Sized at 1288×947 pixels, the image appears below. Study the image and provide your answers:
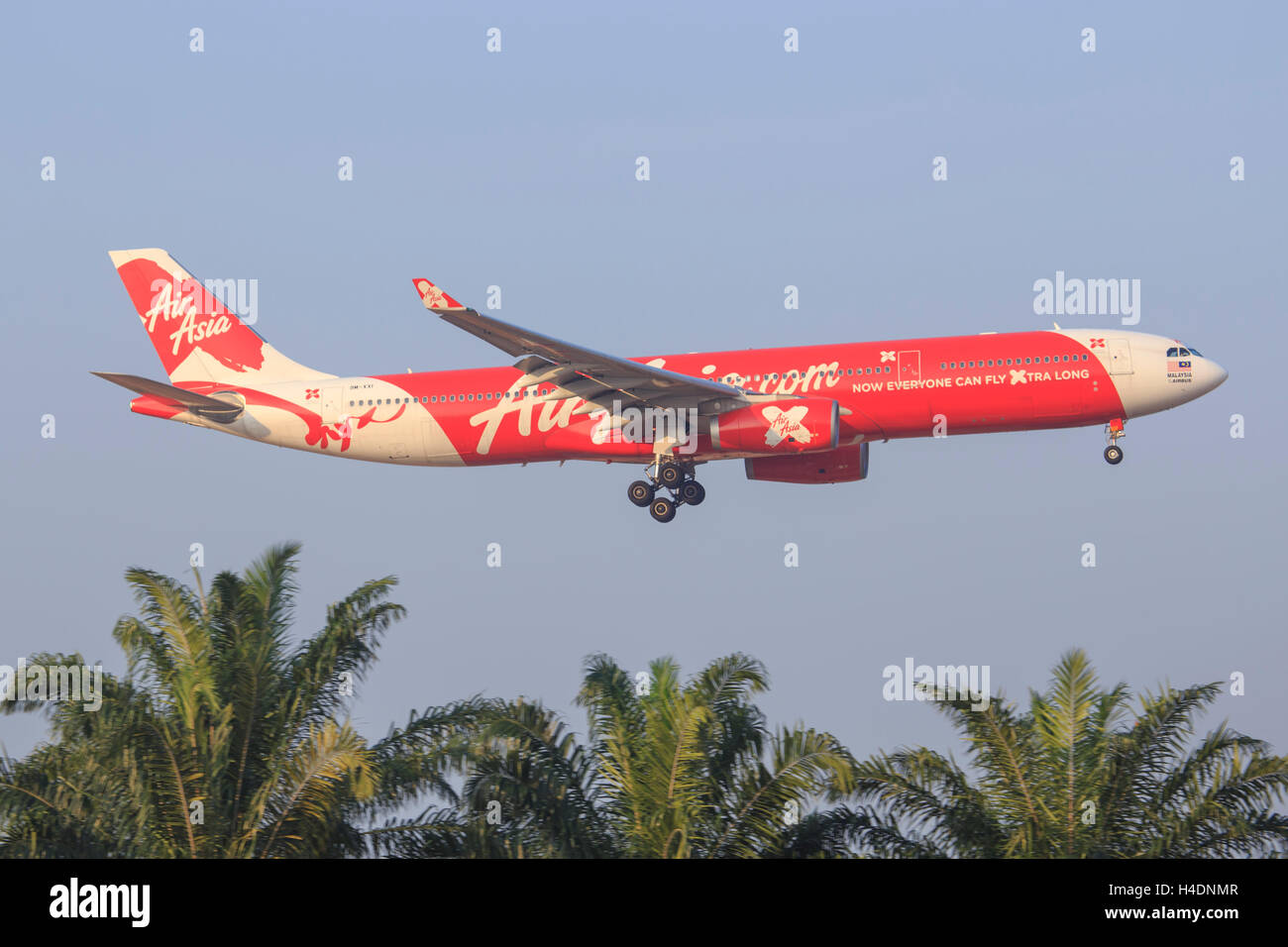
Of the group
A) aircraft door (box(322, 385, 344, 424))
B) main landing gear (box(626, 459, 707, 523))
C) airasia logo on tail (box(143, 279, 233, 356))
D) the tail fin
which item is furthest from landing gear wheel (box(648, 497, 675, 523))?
airasia logo on tail (box(143, 279, 233, 356))

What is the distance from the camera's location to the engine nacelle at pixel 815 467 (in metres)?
44.6

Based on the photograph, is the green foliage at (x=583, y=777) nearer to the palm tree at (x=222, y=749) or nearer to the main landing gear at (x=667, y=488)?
the palm tree at (x=222, y=749)

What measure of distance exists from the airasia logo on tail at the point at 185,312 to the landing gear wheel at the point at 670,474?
15109mm

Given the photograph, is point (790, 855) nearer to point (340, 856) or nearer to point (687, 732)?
point (687, 732)

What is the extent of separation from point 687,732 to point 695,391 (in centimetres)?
1737

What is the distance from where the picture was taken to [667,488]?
145ft

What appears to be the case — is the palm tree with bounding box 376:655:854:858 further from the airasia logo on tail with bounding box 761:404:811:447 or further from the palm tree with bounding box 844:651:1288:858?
the airasia logo on tail with bounding box 761:404:811:447

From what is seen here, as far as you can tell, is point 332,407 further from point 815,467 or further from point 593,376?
point 815,467

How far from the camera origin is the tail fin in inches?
1863

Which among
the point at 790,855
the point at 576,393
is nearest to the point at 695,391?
the point at 576,393

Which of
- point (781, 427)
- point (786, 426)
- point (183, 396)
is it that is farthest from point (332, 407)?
point (786, 426)

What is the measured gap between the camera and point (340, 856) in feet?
85.1

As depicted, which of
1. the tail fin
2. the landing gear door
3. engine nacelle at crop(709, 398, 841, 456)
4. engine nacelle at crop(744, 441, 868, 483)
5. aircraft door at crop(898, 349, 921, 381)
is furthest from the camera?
the tail fin

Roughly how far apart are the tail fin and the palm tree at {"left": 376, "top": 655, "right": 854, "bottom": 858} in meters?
22.9
